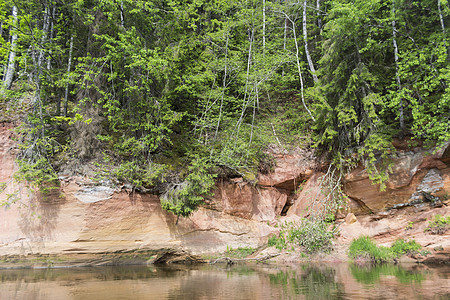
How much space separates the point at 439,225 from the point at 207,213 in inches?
350

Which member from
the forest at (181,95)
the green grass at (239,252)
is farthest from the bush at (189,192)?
the green grass at (239,252)

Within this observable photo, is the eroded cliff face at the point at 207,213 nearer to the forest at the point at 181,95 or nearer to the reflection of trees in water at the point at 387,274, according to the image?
the forest at the point at 181,95

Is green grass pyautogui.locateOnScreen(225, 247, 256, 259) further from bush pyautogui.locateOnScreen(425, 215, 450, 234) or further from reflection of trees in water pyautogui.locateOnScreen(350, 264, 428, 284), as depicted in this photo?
bush pyautogui.locateOnScreen(425, 215, 450, 234)

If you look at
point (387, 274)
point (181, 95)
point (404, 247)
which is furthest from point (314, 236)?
point (181, 95)

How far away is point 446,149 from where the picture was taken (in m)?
11.6

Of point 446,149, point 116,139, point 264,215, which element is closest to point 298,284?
point 264,215

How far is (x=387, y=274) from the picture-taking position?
8180mm

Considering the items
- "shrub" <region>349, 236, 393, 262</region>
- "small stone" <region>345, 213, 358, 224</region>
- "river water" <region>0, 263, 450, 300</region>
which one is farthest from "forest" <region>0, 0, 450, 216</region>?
"river water" <region>0, 263, 450, 300</region>

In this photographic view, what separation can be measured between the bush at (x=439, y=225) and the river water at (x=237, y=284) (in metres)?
1.80

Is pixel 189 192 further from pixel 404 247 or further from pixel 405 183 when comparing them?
pixel 405 183

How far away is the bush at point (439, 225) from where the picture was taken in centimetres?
1033

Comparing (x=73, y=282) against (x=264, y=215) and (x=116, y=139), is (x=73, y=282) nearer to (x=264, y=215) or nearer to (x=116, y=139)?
(x=116, y=139)

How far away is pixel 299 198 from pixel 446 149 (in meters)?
6.32

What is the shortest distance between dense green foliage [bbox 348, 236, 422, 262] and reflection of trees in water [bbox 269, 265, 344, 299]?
2.22m
